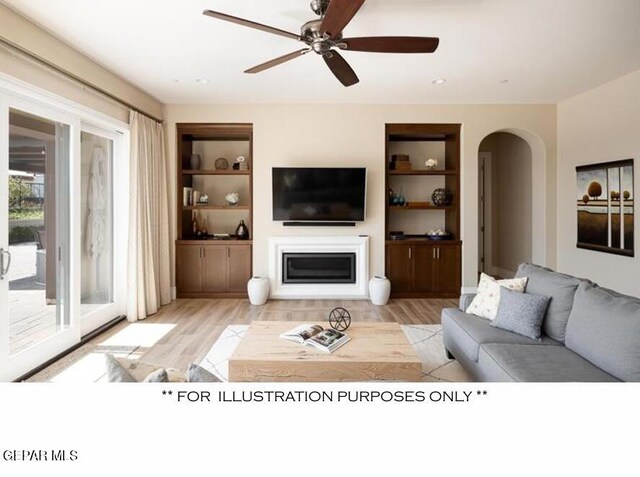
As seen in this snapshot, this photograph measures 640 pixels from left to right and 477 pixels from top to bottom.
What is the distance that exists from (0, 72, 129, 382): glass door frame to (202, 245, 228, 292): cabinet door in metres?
1.04

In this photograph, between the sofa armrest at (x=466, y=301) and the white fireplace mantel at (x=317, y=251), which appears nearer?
the sofa armrest at (x=466, y=301)

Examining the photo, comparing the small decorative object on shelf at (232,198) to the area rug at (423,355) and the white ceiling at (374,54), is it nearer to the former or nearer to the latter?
the white ceiling at (374,54)

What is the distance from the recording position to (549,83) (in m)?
3.75

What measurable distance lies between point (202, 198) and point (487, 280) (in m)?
3.73

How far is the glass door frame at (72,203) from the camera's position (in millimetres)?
2234

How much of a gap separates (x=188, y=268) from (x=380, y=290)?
264 cm

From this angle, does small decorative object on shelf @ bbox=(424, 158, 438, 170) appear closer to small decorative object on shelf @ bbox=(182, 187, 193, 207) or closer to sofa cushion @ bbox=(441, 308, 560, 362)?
sofa cushion @ bbox=(441, 308, 560, 362)

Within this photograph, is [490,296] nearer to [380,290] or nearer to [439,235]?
[380,290]

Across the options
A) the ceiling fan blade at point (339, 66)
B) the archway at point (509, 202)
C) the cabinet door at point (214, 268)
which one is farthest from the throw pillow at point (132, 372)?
the archway at point (509, 202)

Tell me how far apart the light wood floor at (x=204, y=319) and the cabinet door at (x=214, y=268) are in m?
0.20

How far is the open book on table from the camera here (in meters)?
2.04

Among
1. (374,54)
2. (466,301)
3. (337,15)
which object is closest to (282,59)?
(337,15)

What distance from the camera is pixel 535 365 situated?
5.60 feet
